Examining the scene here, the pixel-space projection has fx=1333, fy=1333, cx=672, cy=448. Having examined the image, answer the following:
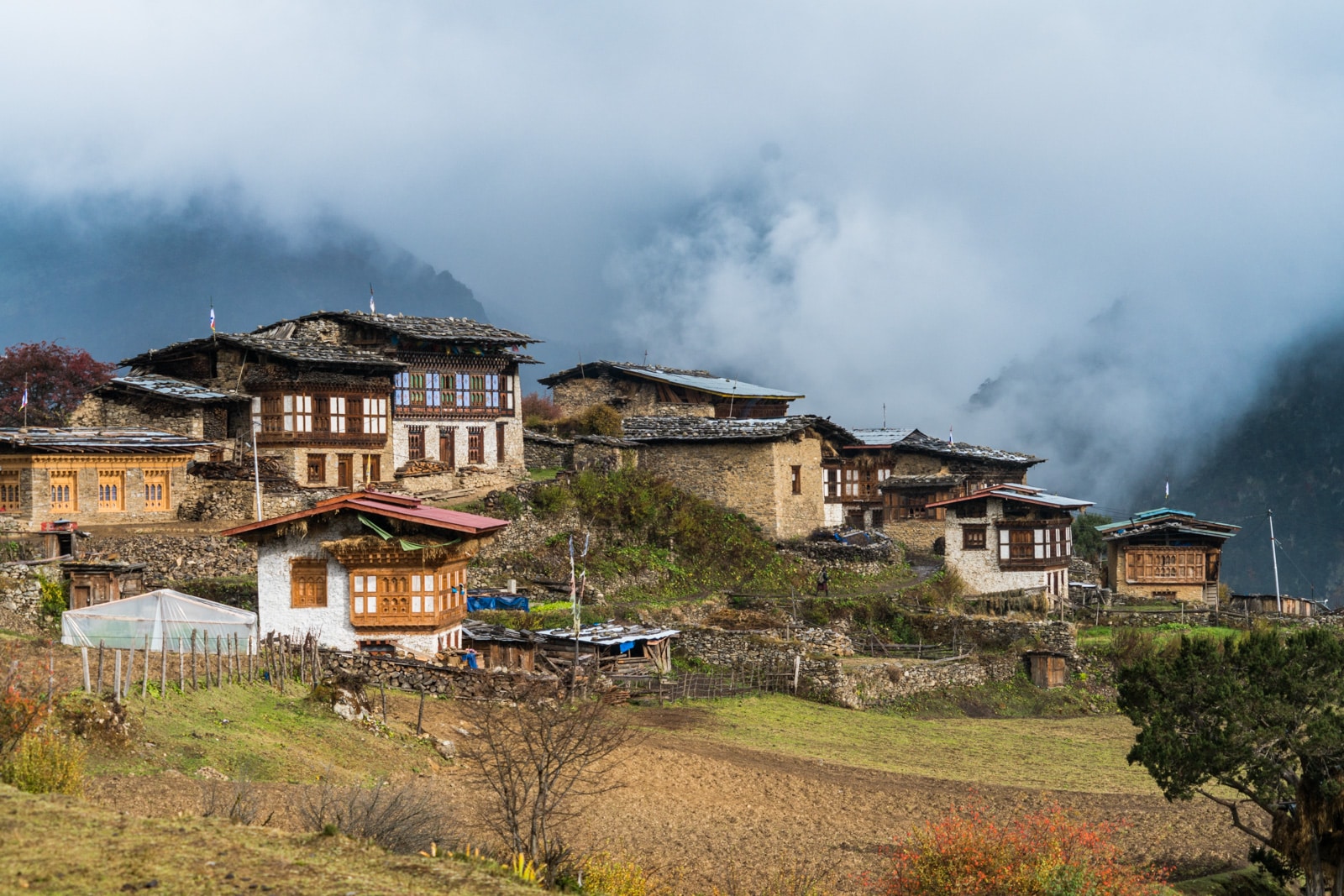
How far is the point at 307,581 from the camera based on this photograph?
1209 inches

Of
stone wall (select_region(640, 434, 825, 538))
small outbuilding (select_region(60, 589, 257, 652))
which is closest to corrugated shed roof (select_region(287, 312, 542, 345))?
stone wall (select_region(640, 434, 825, 538))

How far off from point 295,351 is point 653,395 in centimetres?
1954

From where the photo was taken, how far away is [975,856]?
757 inches

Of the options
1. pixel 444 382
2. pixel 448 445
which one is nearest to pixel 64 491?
pixel 448 445

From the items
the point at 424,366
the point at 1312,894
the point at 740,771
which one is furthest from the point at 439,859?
the point at 424,366

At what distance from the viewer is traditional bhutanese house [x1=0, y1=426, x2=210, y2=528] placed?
38.5 meters

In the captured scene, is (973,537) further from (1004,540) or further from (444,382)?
(444,382)

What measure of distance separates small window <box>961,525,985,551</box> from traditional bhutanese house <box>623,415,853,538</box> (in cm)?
637

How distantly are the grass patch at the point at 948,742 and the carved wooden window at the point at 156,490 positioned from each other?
A: 19.9m

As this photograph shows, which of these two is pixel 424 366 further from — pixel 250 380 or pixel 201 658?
pixel 201 658

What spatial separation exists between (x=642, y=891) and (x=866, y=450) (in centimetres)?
4853

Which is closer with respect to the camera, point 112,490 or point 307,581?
point 307,581

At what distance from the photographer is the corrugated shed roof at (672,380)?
6225cm

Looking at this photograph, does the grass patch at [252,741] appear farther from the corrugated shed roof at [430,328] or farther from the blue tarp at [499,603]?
the corrugated shed roof at [430,328]
